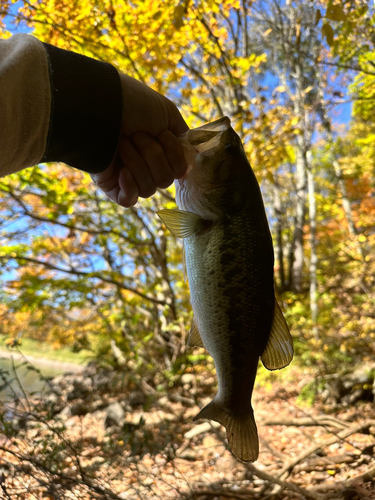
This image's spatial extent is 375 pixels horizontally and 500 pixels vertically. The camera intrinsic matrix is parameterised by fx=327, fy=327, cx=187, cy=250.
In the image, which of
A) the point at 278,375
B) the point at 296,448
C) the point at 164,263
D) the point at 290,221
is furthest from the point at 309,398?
the point at 290,221

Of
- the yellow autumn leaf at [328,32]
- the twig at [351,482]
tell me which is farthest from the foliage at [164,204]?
the twig at [351,482]

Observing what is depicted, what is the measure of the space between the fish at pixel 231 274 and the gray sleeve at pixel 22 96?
0.58m

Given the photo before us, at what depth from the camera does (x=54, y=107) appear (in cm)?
112

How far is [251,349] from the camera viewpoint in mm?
1396

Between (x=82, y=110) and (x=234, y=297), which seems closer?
(x=82, y=110)

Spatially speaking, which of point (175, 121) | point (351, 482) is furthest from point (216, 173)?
point (351, 482)

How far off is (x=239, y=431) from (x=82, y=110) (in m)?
1.43

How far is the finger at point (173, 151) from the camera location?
1.41 metres

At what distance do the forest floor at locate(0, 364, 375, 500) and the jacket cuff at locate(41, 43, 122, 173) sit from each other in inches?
96.1

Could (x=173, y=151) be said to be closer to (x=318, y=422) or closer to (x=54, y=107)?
(x=54, y=107)

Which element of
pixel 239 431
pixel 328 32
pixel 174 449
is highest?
pixel 328 32

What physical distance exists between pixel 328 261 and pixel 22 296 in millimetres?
8941

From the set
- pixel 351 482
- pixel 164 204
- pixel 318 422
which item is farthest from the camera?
pixel 164 204

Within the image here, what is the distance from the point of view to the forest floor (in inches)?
115
